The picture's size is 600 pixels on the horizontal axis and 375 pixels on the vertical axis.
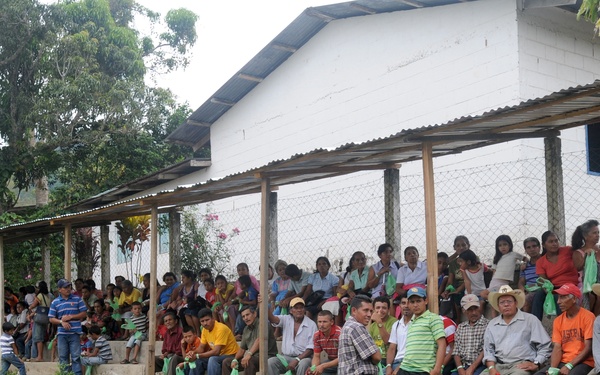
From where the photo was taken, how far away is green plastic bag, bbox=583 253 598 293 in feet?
28.2

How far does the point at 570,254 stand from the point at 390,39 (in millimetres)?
7123

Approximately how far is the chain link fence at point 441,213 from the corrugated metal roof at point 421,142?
1.42m

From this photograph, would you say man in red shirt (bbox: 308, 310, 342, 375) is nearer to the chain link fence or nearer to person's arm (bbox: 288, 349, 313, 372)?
person's arm (bbox: 288, 349, 313, 372)

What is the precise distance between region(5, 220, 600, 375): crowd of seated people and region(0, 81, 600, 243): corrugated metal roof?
3.76ft

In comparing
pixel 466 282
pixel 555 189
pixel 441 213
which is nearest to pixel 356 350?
pixel 466 282

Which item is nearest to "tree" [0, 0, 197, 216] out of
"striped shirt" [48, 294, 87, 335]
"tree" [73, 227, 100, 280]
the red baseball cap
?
"tree" [73, 227, 100, 280]

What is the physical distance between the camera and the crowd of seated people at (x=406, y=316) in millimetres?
8203

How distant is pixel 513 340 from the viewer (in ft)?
27.8

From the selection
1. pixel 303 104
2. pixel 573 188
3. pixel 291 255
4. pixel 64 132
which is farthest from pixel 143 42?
pixel 573 188

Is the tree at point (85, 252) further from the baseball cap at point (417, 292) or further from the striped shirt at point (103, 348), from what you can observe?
the baseball cap at point (417, 292)

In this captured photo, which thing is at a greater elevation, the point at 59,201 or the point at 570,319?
the point at 59,201

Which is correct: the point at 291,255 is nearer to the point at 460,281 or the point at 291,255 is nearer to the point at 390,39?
the point at 390,39

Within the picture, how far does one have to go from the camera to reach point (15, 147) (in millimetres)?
22547

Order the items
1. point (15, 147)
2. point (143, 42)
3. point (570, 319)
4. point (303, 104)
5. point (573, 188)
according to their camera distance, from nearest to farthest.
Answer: point (570, 319)
point (573, 188)
point (303, 104)
point (15, 147)
point (143, 42)
